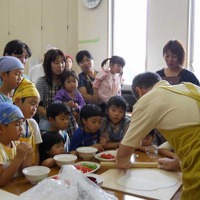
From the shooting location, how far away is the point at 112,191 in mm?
1111

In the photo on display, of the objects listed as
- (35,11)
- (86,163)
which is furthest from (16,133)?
(35,11)

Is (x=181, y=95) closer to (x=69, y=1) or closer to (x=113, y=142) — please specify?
(x=113, y=142)

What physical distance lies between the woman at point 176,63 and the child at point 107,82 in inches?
27.5

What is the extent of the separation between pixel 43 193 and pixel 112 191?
388 millimetres

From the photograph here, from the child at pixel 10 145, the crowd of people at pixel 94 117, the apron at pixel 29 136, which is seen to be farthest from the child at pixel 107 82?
the child at pixel 10 145

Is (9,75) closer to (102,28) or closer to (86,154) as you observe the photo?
(86,154)

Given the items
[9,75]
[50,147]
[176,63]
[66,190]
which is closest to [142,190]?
[66,190]

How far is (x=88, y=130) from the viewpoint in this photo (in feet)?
6.23

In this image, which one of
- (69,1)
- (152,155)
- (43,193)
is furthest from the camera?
(69,1)

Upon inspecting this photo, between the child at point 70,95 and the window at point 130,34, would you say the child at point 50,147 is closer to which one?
the child at point 70,95

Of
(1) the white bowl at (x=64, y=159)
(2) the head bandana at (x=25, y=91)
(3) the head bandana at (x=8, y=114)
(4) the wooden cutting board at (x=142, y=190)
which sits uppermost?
(2) the head bandana at (x=25, y=91)

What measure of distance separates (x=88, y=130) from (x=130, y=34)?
2.58 meters

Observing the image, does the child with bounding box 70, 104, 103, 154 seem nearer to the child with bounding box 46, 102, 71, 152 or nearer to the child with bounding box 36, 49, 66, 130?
the child with bounding box 46, 102, 71, 152

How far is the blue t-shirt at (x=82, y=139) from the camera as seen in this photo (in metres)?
1.81
